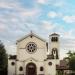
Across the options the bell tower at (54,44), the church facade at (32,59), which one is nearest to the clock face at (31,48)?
the church facade at (32,59)

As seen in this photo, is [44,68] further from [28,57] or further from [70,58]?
[70,58]

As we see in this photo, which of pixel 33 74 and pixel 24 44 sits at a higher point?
pixel 24 44

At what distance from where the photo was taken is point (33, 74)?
6631 centimetres

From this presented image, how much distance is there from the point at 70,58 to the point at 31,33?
38.0ft

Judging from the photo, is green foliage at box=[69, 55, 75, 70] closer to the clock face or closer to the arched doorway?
the arched doorway

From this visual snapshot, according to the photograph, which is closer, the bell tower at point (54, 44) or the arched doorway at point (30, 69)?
the arched doorway at point (30, 69)

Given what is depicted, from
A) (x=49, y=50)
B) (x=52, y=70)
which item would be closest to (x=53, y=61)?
(x=52, y=70)

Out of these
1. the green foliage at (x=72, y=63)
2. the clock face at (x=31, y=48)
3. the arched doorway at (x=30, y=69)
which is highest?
the clock face at (x=31, y=48)

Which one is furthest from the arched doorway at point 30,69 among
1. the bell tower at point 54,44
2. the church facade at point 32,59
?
the bell tower at point 54,44

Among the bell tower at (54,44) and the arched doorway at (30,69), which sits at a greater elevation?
the bell tower at (54,44)

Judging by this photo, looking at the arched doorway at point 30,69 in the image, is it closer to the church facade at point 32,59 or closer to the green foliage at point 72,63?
the church facade at point 32,59

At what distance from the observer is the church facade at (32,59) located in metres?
66.1

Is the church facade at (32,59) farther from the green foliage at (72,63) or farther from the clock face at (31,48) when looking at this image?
the green foliage at (72,63)

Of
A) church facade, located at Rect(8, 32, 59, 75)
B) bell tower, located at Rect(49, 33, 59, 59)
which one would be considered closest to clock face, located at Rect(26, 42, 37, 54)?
church facade, located at Rect(8, 32, 59, 75)
